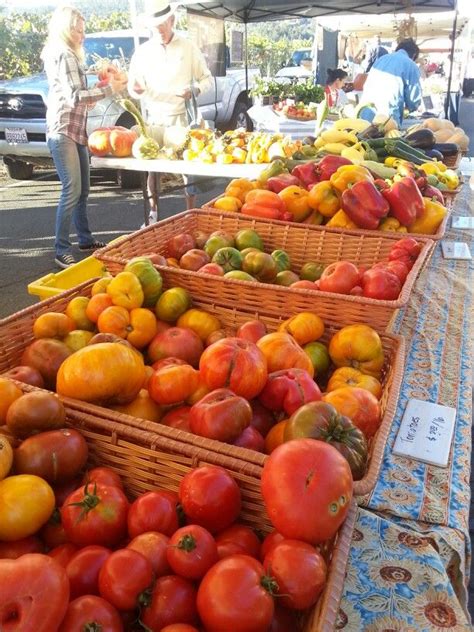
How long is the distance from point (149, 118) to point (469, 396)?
5054 mm

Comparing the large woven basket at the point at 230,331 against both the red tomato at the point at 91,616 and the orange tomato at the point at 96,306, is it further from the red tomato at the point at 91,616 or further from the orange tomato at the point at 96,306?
the red tomato at the point at 91,616

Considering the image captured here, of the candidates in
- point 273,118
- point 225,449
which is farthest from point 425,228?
point 273,118

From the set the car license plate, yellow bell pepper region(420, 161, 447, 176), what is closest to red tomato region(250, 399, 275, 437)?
yellow bell pepper region(420, 161, 447, 176)

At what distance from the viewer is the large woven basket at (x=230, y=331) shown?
3.68ft

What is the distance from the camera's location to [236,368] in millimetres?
1310

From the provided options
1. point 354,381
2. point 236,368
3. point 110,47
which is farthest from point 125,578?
point 110,47

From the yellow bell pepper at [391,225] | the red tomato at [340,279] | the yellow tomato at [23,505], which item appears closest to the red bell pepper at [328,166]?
the yellow bell pepper at [391,225]

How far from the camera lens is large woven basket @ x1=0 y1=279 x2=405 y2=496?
112cm

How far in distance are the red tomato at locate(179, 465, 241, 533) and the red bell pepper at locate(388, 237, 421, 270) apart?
1.39 metres

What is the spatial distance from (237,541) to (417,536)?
433mm

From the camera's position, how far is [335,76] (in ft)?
33.7

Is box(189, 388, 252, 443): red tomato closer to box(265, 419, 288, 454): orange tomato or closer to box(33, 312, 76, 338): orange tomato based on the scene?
box(265, 419, 288, 454): orange tomato

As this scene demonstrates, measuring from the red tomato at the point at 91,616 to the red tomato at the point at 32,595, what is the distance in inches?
1.1

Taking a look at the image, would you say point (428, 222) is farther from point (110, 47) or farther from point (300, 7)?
point (110, 47)
